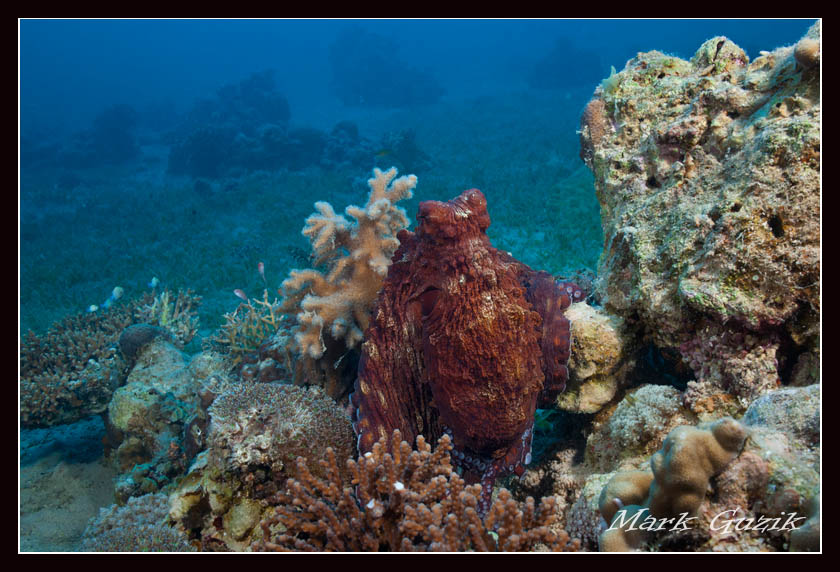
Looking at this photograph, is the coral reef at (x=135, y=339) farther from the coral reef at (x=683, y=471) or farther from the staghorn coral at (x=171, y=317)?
the coral reef at (x=683, y=471)

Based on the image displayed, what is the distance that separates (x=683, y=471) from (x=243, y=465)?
9.28ft

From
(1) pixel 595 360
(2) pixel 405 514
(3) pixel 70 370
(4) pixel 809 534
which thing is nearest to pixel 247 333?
(3) pixel 70 370

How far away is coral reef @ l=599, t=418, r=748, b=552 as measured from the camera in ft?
6.26

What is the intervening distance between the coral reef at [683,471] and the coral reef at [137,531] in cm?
286

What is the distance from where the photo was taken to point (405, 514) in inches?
98.1

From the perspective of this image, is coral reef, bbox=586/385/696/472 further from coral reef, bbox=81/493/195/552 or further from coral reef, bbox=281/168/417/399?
coral reef, bbox=81/493/195/552

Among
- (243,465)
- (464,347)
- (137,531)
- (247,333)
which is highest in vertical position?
(464,347)

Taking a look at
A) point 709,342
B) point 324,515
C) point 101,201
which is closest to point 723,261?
point 709,342

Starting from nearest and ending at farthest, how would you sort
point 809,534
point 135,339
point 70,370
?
1. point 809,534
2. point 135,339
3. point 70,370

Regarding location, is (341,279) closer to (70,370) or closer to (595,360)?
(595,360)

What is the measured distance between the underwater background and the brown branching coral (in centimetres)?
195

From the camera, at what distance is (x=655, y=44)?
188 feet

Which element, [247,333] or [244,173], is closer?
[247,333]

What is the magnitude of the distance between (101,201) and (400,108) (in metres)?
26.6
